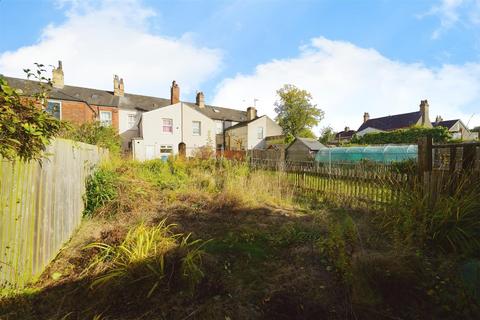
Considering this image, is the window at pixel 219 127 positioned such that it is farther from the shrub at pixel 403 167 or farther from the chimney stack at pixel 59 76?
the shrub at pixel 403 167

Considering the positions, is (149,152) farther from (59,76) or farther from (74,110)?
(59,76)

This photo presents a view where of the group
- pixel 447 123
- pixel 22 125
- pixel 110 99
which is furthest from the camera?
pixel 447 123

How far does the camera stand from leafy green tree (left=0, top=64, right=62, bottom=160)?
201 centimetres

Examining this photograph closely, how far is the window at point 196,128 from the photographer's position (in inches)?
978

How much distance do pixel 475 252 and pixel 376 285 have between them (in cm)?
167

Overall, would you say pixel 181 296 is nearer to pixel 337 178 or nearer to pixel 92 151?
pixel 92 151

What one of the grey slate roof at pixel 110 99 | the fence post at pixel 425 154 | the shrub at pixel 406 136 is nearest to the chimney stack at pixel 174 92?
the grey slate roof at pixel 110 99

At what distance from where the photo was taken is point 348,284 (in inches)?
93.7

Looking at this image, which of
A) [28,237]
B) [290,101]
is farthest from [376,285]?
[290,101]

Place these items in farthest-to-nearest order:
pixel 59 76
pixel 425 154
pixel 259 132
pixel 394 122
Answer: pixel 394 122
pixel 259 132
pixel 59 76
pixel 425 154

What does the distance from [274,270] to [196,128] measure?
2331cm

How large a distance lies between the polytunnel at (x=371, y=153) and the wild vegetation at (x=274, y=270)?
32.9ft

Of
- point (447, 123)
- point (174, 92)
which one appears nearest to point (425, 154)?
point (174, 92)

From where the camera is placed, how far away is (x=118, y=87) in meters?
25.7
